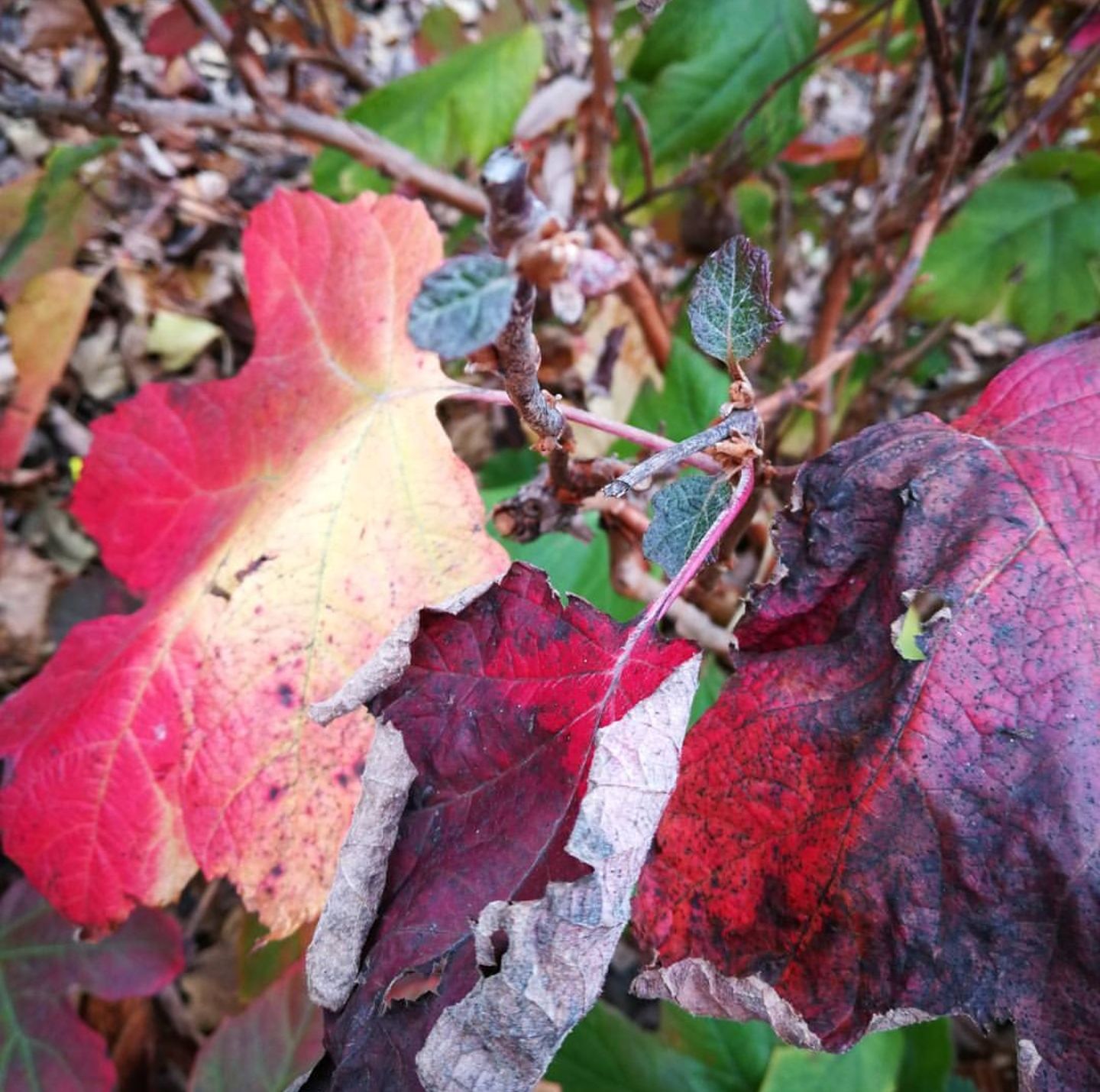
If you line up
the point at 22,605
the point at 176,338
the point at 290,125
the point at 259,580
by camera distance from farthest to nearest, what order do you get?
the point at 176,338 → the point at 22,605 → the point at 290,125 → the point at 259,580

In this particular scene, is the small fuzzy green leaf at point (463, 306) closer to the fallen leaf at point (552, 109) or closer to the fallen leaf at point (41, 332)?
the fallen leaf at point (552, 109)

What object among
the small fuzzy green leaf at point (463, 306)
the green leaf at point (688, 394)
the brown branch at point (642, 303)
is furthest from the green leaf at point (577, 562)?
the small fuzzy green leaf at point (463, 306)

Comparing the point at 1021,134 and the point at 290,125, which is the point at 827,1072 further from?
the point at 290,125

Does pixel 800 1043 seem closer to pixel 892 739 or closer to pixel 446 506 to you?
pixel 892 739

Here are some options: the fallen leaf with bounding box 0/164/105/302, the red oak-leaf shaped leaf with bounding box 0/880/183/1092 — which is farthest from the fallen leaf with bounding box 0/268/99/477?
the red oak-leaf shaped leaf with bounding box 0/880/183/1092

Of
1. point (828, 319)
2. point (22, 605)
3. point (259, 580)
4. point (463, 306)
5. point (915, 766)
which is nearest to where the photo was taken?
point (463, 306)

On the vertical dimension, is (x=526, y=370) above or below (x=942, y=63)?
above

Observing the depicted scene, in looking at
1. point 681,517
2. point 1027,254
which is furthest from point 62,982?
point 1027,254
